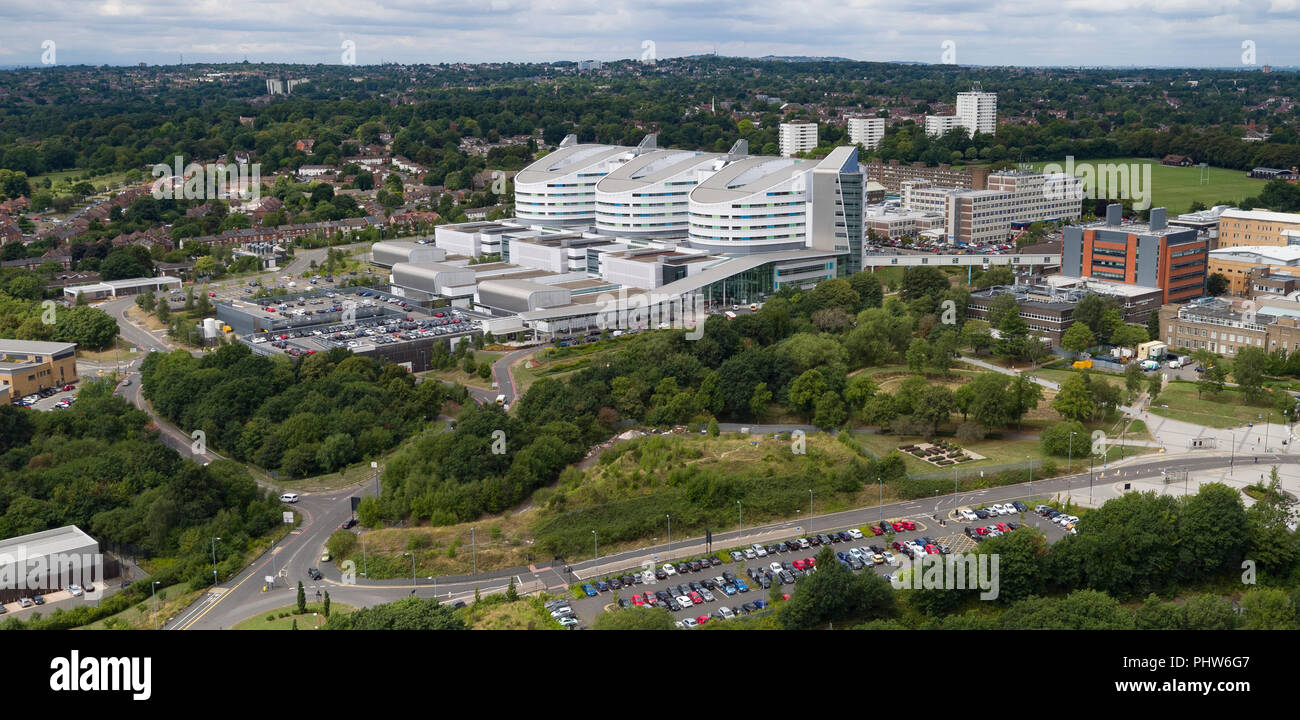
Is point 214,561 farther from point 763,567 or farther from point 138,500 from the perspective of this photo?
point 763,567

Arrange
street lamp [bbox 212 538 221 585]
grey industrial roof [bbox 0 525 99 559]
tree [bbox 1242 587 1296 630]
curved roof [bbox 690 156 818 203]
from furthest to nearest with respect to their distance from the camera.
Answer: curved roof [bbox 690 156 818 203] → grey industrial roof [bbox 0 525 99 559] → street lamp [bbox 212 538 221 585] → tree [bbox 1242 587 1296 630]

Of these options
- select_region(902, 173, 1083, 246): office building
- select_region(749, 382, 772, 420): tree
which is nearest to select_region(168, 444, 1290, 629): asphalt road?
select_region(749, 382, 772, 420): tree

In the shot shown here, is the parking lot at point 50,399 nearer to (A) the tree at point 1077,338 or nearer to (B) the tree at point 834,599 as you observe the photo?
(B) the tree at point 834,599

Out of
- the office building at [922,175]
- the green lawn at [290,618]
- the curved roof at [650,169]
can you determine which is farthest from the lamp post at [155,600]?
the office building at [922,175]

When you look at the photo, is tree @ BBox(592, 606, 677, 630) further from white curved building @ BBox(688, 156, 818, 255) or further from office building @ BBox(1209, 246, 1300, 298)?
office building @ BBox(1209, 246, 1300, 298)
